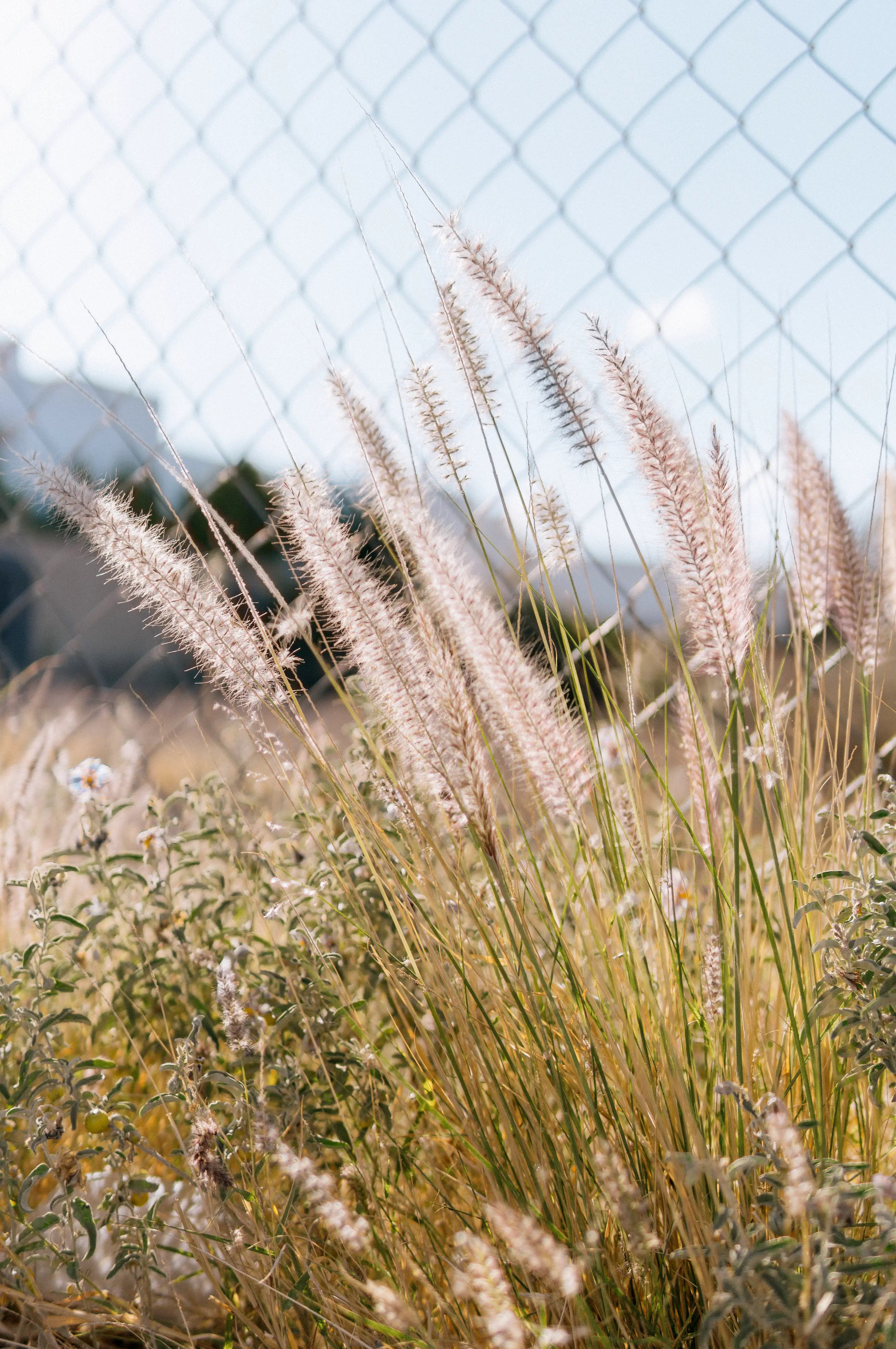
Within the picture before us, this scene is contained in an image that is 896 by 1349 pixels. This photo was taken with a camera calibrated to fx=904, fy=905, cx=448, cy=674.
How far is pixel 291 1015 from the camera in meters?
1.02

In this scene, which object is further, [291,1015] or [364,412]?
[291,1015]

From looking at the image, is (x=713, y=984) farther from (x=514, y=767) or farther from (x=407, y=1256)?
(x=407, y=1256)

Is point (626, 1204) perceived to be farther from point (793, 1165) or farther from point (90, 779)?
point (90, 779)

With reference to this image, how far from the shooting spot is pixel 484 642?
0.73m

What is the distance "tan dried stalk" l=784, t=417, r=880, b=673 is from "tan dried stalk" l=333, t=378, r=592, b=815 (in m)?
0.34

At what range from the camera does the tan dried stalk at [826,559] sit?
3.12 feet

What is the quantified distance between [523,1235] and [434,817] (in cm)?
70

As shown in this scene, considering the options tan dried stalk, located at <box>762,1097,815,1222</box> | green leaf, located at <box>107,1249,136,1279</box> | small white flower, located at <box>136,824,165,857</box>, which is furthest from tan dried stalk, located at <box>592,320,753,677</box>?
small white flower, located at <box>136,824,165,857</box>

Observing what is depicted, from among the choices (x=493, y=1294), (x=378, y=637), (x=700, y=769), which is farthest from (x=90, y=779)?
(x=493, y=1294)

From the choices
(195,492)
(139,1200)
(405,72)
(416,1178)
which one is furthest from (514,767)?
(405,72)

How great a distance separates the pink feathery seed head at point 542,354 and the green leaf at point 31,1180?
2.51 feet

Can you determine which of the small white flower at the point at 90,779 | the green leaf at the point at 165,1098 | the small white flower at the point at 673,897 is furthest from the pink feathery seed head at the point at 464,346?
the small white flower at the point at 90,779

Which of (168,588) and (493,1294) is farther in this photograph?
(168,588)

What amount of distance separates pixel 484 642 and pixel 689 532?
0.18m
